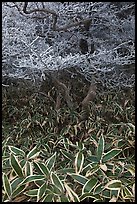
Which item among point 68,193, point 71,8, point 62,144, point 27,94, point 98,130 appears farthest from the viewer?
point 27,94

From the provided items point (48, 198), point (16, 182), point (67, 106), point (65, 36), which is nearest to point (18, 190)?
point (16, 182)

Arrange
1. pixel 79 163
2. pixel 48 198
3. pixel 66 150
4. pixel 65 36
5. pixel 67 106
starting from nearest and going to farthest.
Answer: pixel 48 198 < pixel 79 163 < pixel 66 150 < pixel 65 36 < pixel 67 106

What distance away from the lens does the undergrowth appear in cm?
149

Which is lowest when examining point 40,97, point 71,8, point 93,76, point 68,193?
point 68,193

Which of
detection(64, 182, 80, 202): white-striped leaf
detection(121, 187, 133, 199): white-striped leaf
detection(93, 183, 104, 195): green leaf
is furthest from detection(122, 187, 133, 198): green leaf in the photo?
detection(64, 182, 80, 202): white-striped leaf

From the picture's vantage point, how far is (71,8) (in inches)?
82.3

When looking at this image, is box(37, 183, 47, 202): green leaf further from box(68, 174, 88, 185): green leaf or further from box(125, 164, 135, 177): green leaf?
box(125, 164, 135, 177): green leaf

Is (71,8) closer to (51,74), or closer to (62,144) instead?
(51,74)

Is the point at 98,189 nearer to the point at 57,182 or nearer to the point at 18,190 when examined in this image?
the point at 57,182

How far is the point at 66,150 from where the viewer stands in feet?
6.80

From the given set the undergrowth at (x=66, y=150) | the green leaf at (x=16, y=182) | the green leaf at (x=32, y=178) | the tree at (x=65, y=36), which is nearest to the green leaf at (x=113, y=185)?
the undergrowth at (x=66, y=150)

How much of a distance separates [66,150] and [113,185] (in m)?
0.62

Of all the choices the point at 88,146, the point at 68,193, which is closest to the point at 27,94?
the point at 88,146

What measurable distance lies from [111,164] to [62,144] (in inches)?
23.5
